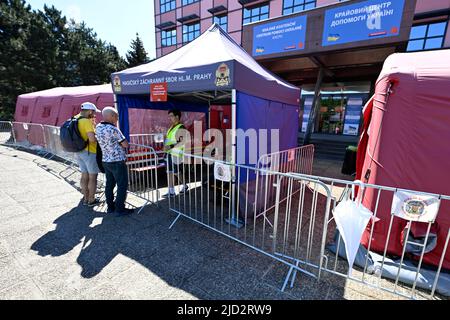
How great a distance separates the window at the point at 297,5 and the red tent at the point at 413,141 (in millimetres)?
15249

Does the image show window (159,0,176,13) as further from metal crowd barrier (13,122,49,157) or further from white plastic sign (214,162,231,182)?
white plastic sign (214,162,231,182)

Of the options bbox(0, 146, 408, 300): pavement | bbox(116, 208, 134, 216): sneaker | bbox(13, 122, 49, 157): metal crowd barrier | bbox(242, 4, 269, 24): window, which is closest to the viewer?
bbox(0, 146, 408, 300): pavement

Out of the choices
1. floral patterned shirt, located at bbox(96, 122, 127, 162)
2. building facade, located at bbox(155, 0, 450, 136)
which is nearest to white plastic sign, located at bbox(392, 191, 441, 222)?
floral patterned shirt, located at bbox(96, 122, 127, 162)

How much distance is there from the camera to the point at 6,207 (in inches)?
163

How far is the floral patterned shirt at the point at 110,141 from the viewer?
3.48 metres

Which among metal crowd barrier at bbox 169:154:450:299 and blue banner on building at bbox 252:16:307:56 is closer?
metal crowd barrier at bbox 169:154:450:299

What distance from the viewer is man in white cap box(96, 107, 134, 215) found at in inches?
138

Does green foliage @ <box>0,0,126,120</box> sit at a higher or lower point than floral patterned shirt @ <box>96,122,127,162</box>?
higher

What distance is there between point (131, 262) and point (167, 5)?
28.2 meters

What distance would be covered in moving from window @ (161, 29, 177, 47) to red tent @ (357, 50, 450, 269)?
25.2 metres

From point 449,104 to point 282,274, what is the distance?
2.86 metres

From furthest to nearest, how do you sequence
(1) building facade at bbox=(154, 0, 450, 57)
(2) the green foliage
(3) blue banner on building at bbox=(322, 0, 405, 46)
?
(2) the green foliage → (1) building facade at bbox=(154, 0, 450, 57) → (3) blue banner on building at bbox=(322, 0, 405, 46)
